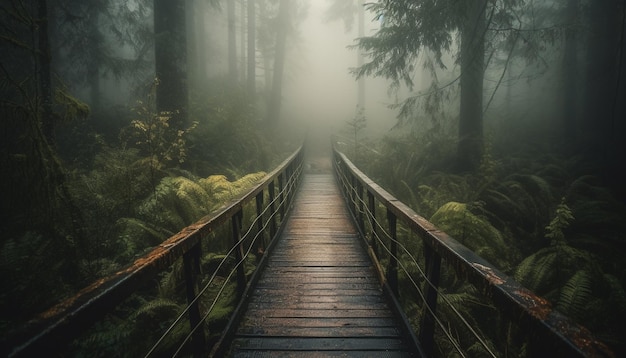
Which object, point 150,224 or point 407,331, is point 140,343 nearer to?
point 150,224

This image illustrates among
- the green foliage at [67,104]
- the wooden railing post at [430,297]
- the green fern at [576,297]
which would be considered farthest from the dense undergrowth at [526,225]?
the green foliage at [67,104]

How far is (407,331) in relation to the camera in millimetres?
2592

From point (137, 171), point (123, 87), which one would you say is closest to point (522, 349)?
point (137, 171)

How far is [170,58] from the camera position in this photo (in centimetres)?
763

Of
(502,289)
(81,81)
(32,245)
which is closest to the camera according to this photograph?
(502,289)

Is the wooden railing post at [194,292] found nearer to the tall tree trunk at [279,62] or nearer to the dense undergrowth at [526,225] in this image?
the dense undergrowth at [526,225]

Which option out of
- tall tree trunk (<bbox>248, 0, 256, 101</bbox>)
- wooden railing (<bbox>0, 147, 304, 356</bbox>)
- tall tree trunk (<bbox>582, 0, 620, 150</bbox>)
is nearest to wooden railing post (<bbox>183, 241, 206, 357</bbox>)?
wooden railing (<bbox>0, 147, 304, 356</bbox>)

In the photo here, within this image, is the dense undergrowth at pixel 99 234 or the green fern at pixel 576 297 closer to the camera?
the dense undergrowth at pixel 99 234

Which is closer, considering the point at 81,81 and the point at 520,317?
the point at 520,317

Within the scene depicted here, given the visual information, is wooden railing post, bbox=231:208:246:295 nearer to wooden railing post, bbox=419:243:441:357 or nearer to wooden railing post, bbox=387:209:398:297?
wooden railing post, bbox=387:209:398:297

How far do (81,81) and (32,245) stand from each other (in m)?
14.1

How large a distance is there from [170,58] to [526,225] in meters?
9.16

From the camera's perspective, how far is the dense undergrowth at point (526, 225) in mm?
3301

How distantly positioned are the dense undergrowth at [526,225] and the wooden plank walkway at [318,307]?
666mm
